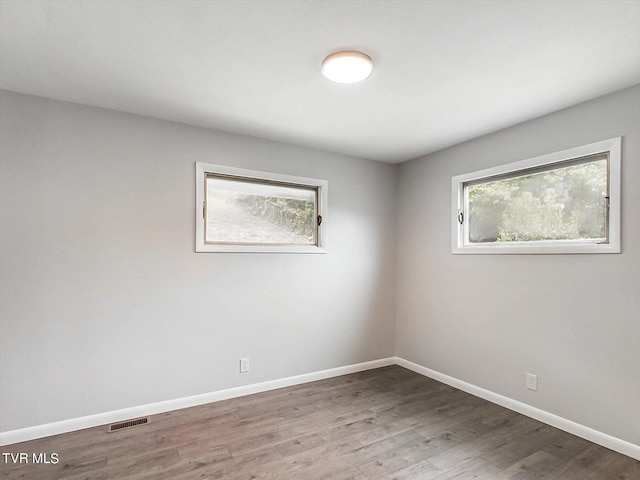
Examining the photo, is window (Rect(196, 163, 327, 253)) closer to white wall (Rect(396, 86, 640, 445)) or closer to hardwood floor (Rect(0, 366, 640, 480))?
white wall (Rect(396, 86, 640, 445))

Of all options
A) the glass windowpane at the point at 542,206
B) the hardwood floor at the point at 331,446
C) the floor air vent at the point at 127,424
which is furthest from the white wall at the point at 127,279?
the glass windowpane at the point at 542,206

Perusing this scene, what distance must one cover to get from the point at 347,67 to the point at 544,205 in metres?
2.04

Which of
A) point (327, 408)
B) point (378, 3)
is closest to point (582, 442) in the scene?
point (327, 408)

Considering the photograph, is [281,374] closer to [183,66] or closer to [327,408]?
[327,408]

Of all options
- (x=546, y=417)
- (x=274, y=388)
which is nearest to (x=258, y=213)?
(x=274, y=388)

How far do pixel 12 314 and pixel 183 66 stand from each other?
2081 mm

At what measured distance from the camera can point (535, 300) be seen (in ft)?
9.35

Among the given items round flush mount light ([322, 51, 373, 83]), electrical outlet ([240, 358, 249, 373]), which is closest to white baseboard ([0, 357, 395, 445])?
electrical outlet ([240, 358, 249, 373])

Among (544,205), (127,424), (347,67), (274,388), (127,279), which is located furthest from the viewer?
(274,388)

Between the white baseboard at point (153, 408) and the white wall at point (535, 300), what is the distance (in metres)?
1.21

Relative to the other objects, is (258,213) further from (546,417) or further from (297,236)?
(546,417)

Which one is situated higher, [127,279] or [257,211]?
[257,211]

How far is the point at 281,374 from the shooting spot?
137 inches

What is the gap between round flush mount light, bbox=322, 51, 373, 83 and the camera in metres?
2.00
